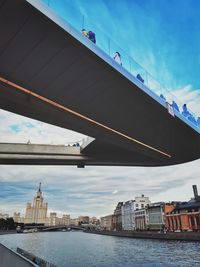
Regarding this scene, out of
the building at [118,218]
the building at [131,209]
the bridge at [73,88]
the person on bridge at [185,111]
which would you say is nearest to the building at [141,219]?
the building at [131,209]

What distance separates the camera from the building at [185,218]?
56219 mm

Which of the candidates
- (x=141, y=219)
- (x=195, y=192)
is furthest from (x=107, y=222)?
(x=195, y=192)

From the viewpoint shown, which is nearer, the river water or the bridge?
the bridge

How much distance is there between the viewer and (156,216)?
8025 cm

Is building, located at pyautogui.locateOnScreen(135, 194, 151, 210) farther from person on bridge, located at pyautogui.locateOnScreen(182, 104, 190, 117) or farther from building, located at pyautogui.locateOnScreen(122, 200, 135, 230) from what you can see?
person on bridge, located at pyautogui.locateOnScreen(182, 104, 190, 117)

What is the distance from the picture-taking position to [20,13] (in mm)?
7191

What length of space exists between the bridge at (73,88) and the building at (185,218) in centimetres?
4335

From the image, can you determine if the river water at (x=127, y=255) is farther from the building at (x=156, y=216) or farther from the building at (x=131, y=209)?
the building at (x=131, y=209)

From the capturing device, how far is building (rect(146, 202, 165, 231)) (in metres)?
77.1

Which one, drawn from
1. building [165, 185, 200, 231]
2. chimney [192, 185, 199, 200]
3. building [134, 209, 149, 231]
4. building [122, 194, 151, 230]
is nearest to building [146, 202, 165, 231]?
building [134, 209, 149, 231]

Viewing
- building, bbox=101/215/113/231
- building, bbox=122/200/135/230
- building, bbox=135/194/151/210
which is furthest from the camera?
building, bbox=101/215/113/231

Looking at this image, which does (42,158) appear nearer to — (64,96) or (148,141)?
(148,141)

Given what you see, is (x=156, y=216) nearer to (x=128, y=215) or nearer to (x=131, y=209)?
(x=131, y=209)

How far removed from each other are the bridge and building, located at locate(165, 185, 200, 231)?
43.3 metres
